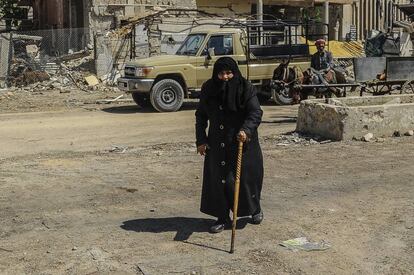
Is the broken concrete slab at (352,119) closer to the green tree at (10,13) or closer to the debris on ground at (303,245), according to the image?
the debris on ground at (303,245)

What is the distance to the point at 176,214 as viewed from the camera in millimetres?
6504

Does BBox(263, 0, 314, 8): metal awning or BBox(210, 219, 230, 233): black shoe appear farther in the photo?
BBox(263, 0, 314, 8): metal awning

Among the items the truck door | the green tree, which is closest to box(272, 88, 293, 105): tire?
the truck door

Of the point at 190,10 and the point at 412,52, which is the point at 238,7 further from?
the point at 412,52

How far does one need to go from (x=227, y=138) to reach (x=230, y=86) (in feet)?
1.59

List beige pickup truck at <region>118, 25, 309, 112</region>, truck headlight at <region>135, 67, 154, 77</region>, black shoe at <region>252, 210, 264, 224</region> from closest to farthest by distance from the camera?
black shoe at <region>252, 210, 264, 224</region>, truck headlight at <region>135, 67, 154, 77</region>, beige pickup truck at <region>118, 25, 309, 112</region>

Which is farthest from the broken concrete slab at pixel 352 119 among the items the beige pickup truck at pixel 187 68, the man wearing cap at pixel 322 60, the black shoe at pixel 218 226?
the black shoe at pixel 218 226

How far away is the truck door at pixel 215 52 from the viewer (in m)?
15.7

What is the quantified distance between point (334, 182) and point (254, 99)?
2.80 metres

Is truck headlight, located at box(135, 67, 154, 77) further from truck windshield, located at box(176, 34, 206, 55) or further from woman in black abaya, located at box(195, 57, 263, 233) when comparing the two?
woman in black abaya, located at box(195, 57, 263, 233)

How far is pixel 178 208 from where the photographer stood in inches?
265

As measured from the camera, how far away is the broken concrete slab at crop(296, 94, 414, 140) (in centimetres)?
1061

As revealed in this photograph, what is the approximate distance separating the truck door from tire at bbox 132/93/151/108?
1.61 m

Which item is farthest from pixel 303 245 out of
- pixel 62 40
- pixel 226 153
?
pixel 62 40
